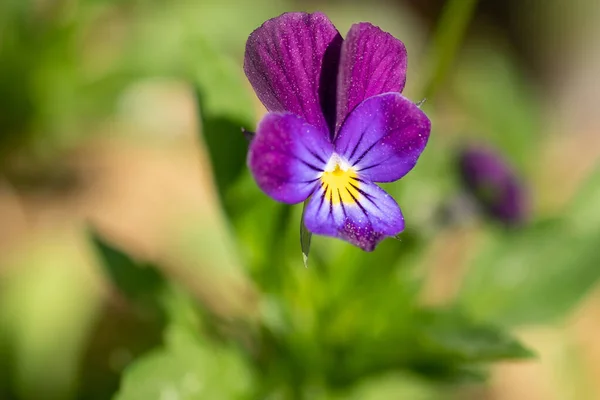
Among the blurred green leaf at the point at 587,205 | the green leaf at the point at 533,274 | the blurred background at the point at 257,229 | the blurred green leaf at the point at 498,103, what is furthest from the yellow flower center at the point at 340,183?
the blurred green leaf at the point at 498,103

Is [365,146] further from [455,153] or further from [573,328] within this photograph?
[573,328]

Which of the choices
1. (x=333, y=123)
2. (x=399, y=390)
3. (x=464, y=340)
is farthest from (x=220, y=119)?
(x=399, y=390)

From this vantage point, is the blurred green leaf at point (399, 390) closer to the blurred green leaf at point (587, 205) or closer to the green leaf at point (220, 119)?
the blurred green leaf at point (587, 205)

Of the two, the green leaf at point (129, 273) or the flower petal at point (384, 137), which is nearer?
the flower petal at point (384, 137)

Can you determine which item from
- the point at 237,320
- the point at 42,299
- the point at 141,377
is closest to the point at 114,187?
the point at 42,299

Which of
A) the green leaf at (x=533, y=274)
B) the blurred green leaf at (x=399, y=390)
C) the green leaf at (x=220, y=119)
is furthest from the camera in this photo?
the blurred green leaf at (x=399, y=390)

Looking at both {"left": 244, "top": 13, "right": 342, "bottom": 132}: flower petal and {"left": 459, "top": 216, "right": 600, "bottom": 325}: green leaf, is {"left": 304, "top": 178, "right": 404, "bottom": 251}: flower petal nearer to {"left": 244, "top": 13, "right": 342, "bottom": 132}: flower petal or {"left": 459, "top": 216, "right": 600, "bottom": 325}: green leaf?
{"left": 244, "top": 13, "right": 342, "bottom": 132}: flower petal

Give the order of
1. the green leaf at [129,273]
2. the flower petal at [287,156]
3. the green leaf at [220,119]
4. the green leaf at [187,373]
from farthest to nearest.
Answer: the green leaf at [129,273], the green leaf at [220,119], the green leaf at [187,373], the flower petal at [287,156]
